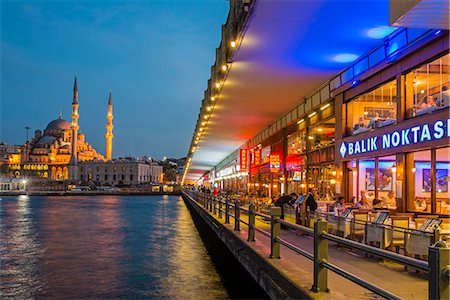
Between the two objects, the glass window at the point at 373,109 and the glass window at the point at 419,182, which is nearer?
the glass window at the point at 419,182

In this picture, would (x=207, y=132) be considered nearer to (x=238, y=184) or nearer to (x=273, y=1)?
(x=238, y=184)

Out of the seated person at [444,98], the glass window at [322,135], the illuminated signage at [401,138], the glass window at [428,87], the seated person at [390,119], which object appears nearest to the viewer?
the illuminated signage at [401,138]

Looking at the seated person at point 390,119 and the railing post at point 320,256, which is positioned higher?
the seated person at point 390,119

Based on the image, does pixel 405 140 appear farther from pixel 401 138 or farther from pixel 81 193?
pixel 81 193

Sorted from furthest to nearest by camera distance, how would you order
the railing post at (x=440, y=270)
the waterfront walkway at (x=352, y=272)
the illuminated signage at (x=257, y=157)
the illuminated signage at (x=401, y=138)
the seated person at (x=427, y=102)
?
the illuminated signage at (x=257, y=157)
the seated person at (x=427, y=102)
the illuminated signage at (x=401, y=138)
the waterfront walkway at (x=352, y=272)
the railing post at (x=440, y=270)

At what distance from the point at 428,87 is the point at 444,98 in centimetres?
76

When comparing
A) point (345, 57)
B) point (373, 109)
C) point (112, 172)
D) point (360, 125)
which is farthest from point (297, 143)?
point (112, 172)

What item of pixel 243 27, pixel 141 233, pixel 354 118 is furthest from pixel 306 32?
pixel 141 233

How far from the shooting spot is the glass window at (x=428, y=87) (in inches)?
535

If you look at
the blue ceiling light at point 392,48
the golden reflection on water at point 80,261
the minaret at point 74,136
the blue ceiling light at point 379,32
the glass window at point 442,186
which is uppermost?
the minaret at point 74,136

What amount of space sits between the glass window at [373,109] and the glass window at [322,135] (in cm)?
212

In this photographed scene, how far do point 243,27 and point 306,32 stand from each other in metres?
1.89

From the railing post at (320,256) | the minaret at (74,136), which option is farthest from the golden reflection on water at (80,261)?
the minaret at (74,136)

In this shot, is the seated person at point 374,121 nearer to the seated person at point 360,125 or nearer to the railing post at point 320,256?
the seated person at point 360,125
